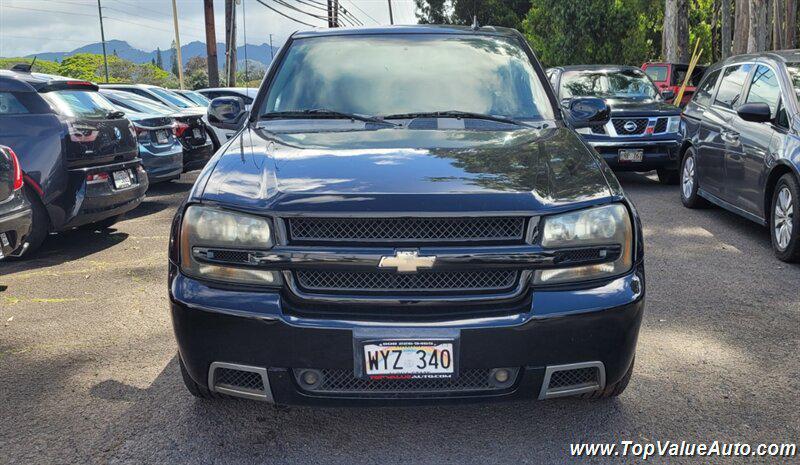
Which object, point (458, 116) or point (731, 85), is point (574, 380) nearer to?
point (458, 116)

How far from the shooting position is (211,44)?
32.9 meters

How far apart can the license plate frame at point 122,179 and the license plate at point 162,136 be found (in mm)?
2582

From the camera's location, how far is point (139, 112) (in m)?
11.0

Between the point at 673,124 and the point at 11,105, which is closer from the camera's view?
the point at 11,105

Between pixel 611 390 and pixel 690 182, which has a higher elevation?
pixel 611 390

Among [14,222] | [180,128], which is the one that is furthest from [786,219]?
[180,128]

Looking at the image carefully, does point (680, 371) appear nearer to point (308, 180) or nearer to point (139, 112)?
point (308, 180)

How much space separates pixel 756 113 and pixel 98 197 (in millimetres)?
5842

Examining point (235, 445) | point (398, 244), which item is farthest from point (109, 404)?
point (398, 244)

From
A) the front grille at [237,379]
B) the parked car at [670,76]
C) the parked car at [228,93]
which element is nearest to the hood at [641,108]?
the parked car at [228,93]

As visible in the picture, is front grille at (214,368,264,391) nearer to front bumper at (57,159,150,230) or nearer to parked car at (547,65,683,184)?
front bumper at (57,159,150,230)

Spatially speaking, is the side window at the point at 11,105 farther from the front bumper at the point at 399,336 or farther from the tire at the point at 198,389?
the front bumper at the point at 399,336

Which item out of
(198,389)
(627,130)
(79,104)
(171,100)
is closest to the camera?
(198,389)

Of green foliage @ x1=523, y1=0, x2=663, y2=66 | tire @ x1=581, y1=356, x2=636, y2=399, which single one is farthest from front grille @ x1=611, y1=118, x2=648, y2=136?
green foliage @ x1=523, y1=0, x2=663, y2=66
